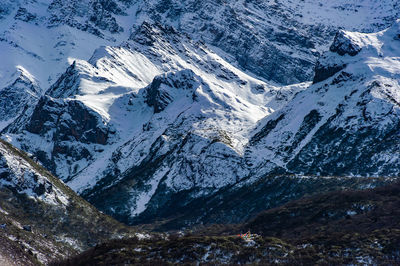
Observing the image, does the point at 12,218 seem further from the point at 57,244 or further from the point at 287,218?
the point at 287,218

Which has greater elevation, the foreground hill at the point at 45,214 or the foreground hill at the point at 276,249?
the foreground hill at the point at 276,249

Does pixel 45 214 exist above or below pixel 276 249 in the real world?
below

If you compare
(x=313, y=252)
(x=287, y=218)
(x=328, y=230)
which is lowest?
(x=287, y=218)

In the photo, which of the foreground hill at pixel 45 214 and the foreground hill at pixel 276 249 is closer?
the foreground hill at pixel 276 249

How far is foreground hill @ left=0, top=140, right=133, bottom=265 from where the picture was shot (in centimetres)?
13923

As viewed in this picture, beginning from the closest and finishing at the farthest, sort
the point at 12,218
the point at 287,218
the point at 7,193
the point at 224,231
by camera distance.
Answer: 1. the point at 12,218
2. the point at 7,193
3. the point at 287,218
4. the point at 224,231

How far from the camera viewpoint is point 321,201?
169625 millimetres

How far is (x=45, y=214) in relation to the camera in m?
156

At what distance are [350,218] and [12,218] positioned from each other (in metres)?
83.0

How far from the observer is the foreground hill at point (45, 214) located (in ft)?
457

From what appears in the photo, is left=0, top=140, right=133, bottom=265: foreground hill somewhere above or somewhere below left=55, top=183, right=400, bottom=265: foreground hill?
below

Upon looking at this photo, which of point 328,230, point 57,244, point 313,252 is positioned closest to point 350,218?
point 328,230

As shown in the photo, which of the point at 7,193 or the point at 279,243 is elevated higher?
the point at 279,243

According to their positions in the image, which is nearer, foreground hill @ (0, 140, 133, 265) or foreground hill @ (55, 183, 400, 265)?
foreground hill @ (55, 183, 400, 265)
